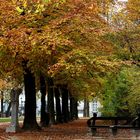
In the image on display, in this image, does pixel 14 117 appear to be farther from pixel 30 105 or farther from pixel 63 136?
pixel 63 136

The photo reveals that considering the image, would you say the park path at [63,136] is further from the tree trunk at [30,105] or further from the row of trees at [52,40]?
the row of trees at [52,40]

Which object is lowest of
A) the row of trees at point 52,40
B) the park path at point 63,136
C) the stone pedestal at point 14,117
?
the park path at point 63,136

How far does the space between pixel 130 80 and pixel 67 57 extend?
1238 centimetres

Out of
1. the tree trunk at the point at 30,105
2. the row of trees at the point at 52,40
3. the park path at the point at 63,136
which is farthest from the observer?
the tree trunk at the point at 30,105

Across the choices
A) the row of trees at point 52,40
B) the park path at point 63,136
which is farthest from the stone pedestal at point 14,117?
the row of trees at point 52,40

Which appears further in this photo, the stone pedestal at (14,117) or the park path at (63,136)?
the stone pedestal at (14,117)

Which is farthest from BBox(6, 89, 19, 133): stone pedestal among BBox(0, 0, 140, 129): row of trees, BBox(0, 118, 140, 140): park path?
BBox(0, 0, 140, 129): row of trees

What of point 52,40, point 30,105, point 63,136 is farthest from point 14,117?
point 52,40

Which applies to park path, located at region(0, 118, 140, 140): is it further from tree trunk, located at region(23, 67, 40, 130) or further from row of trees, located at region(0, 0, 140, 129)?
row of trees, located at region(0, 0, 140, 129)

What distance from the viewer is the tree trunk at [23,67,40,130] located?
28.6m

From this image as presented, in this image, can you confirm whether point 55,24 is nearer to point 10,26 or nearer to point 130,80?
point 10,26

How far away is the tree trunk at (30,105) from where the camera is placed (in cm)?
2858

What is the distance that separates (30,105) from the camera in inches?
1143

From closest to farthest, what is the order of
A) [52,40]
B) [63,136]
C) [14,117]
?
[52,40] → [63,136] → [14,117]
